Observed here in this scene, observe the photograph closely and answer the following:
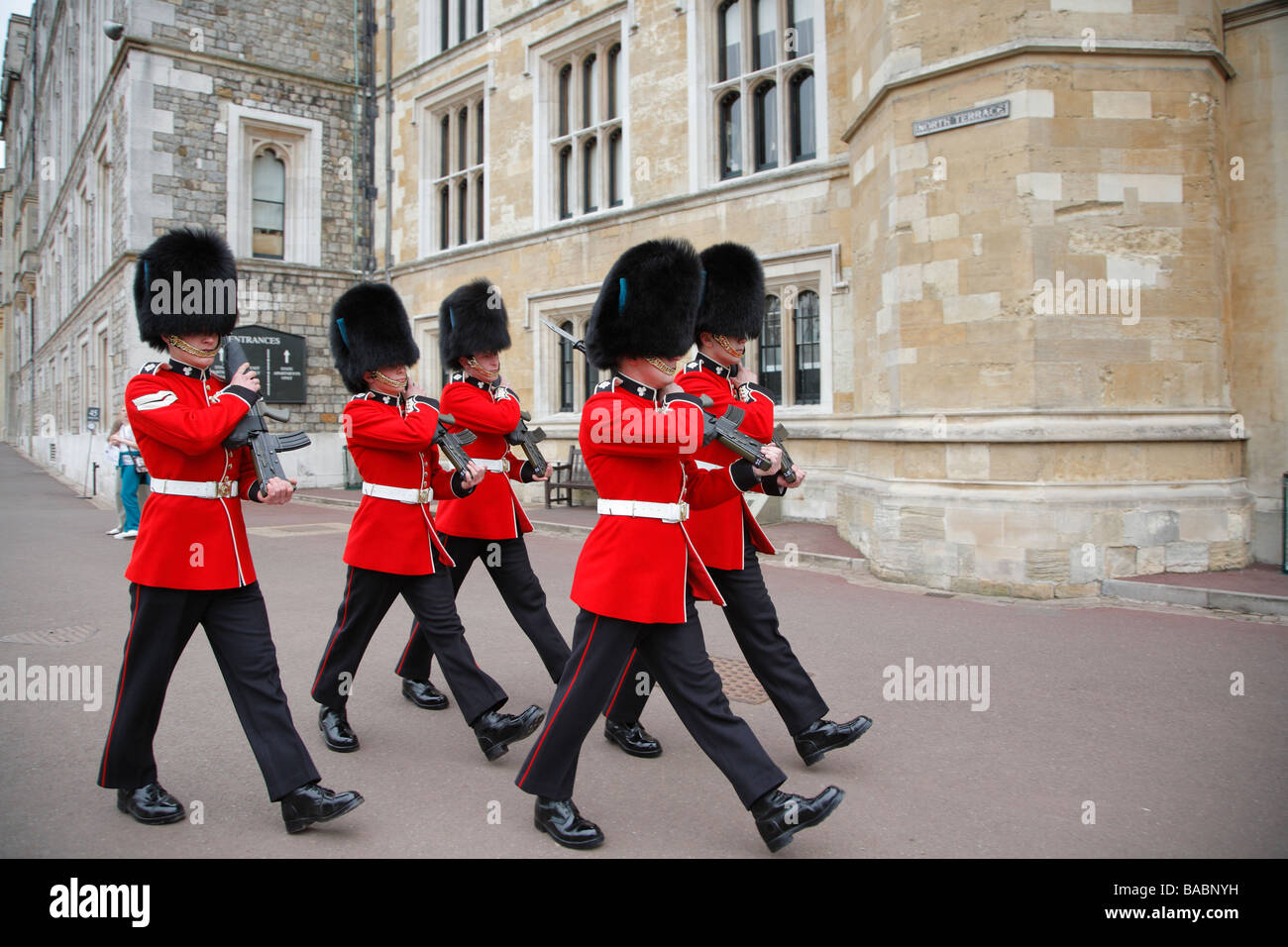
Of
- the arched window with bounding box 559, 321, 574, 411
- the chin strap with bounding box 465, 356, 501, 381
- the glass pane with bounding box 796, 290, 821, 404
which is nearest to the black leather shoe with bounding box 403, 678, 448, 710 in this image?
the chin strap with bounding box 465, 356, 501, 381

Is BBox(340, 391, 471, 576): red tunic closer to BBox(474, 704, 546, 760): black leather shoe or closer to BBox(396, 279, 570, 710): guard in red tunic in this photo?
BBox(396, 279, 570, 710): guard in red tunic

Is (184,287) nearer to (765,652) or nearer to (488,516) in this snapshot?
(488,516)

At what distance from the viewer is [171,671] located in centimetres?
340

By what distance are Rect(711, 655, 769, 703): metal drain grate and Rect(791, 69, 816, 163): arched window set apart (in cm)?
857

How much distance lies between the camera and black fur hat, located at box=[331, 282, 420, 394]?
4.47 metres

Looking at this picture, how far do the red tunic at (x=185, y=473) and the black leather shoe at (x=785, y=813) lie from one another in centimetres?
201

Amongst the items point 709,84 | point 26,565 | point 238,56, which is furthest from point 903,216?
point 238,56

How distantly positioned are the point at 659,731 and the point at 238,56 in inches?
770

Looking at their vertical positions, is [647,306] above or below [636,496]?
above

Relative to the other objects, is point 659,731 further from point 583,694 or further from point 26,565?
point 26,565

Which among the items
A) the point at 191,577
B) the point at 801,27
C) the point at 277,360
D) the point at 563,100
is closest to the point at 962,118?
the point at 801,27

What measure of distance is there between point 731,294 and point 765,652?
165cm

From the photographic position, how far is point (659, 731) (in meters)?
4.49

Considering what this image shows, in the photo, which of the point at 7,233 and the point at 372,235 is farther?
the point at 7,233
